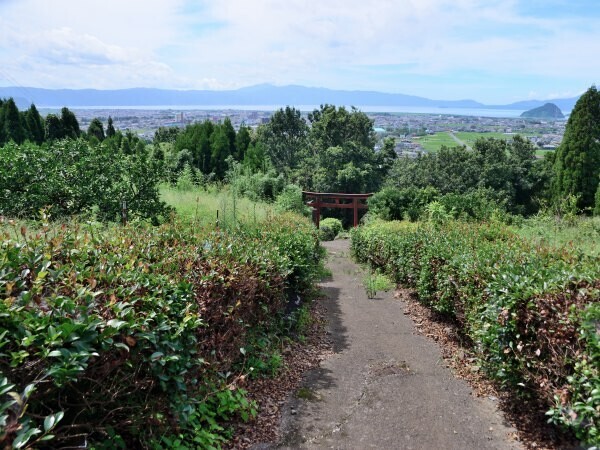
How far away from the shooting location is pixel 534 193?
24.3 meters

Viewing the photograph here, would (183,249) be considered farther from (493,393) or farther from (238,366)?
(493,393)

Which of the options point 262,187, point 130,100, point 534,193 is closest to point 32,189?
point 262,187

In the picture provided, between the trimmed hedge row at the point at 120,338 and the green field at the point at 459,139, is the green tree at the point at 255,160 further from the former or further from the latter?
the trimmed hedge row at the point at 120,338

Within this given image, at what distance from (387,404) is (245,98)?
12949 cm

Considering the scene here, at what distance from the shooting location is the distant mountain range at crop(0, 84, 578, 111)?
53281 millimetres

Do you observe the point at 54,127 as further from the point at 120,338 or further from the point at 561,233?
the point at 120,338

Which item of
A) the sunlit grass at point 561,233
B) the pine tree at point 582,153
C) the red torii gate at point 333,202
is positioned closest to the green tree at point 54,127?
the red torii gate at point 333,202

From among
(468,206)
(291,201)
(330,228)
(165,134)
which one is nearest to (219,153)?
(330,228)

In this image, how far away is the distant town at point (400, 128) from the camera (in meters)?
32.9

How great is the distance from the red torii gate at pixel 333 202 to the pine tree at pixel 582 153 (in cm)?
955

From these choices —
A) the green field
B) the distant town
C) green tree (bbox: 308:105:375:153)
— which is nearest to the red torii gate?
green tree (bbox: 308:105:375:153)

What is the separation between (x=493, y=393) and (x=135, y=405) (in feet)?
11.3

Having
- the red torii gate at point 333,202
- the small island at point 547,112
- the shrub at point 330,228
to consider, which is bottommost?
the shrub at point 330,228

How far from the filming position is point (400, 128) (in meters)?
61.7
